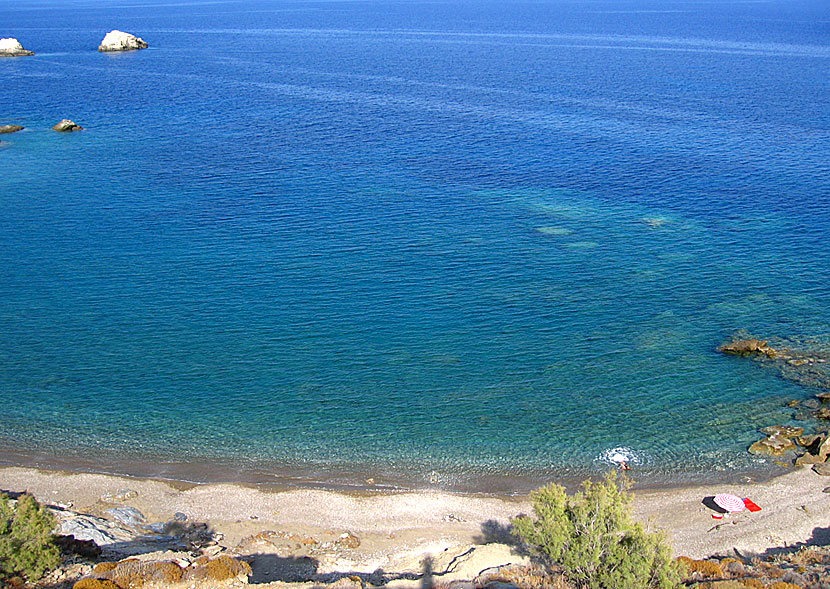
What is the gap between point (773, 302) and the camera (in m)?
72.4

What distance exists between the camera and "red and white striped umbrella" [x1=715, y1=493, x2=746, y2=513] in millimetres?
45006

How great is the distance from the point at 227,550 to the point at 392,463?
1373cm

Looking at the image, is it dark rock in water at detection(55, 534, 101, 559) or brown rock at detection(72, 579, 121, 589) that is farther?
dark rock in water at detection(55, 534, 101, 559)

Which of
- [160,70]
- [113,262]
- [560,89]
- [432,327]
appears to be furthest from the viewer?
[160,70]

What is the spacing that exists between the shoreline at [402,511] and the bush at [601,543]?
8131mm

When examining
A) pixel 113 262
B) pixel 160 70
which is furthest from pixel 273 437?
pixel 160 70

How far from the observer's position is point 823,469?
49219 mm

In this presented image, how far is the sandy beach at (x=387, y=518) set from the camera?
40719 millimetres

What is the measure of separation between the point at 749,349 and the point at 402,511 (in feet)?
111

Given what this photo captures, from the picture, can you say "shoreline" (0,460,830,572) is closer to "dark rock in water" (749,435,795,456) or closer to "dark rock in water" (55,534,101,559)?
"dark rock in water" (749,435,795,456)

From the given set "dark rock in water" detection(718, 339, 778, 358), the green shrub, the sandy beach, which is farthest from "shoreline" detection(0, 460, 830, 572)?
"dark rock in water" detection(718, 339, 778, 358)

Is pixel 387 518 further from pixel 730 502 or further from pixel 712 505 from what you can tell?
pixel 730 502

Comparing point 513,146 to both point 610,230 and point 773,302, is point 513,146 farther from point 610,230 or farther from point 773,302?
point 773,302

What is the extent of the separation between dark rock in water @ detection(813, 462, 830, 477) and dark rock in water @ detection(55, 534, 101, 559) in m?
42.5
